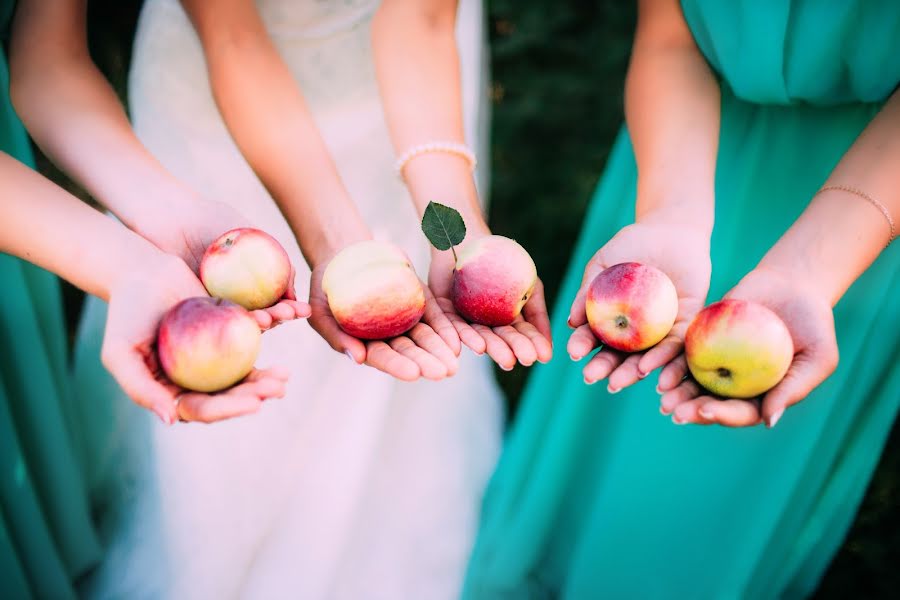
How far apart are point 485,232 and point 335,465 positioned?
3.18 ft

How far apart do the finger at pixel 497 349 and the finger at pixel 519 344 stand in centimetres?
2

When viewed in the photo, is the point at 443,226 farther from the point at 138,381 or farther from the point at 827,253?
the point at 827,253

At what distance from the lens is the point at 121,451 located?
8.16 ft

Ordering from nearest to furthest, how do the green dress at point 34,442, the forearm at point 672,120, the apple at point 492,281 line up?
the apple at point 492,281 < the forearm at point 672,120 < the green dress at point 34,442

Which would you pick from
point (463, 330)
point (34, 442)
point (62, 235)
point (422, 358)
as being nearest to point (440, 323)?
point (463, 330)

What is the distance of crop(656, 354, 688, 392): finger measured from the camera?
145cm

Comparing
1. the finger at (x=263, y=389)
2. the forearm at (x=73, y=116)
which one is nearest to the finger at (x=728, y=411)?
the finger at (x=263, y=389)

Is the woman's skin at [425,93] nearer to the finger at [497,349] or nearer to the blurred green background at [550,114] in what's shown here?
the finger at [497,349]

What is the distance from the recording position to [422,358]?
1492 mm

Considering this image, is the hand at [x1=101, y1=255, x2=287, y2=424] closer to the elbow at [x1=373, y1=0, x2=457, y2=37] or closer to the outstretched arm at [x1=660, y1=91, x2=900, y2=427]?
the outstretched arm at [x1=660, y1=91, x2=900, y2=427]

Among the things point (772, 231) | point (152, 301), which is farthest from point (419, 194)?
point (772, 231)

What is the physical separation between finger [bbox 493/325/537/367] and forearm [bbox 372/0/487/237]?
53cm

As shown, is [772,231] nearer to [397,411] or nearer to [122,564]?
[397,411]

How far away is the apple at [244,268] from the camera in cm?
158
